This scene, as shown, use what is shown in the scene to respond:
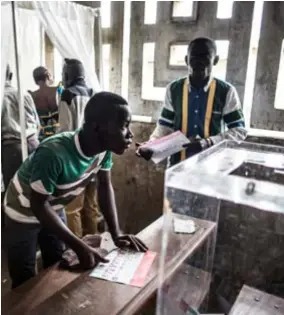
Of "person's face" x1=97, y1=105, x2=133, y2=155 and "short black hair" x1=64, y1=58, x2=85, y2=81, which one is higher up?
"short black hair" x1=64, y1=58, x2=85, y2=81

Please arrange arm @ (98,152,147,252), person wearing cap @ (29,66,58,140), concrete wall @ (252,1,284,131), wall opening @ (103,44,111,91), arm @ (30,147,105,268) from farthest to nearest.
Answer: wall opening @ (103,44,111,91) < person wearing cap @ (29,66,58,140) < concrete wall @ (252,1,284,131) < arm @ (98,152,147,252) < arm @ (30,147,105,268)

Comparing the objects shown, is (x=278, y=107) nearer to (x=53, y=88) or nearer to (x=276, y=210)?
(x=276, y=210)

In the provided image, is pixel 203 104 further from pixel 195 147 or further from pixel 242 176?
pixel 242 176

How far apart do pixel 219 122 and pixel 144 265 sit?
96 cm

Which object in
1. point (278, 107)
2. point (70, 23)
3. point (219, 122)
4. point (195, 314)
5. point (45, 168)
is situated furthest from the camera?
point (70, 23)

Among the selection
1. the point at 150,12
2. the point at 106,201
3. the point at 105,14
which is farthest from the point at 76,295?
the point at 105,14

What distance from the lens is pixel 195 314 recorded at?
1.24 m

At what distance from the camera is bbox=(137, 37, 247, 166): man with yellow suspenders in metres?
1.73

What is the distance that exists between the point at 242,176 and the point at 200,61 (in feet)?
2.21

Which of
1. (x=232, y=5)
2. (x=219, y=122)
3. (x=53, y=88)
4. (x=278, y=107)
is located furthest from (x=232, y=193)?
(x=53, y=88)

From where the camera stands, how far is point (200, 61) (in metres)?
1.72

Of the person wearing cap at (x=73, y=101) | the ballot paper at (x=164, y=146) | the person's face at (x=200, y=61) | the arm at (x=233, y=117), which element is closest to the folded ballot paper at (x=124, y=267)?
the ballot paper at (x=164, y=146)

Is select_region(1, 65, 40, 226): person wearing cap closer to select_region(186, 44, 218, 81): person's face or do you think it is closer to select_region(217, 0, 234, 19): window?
select_region(186, 44, 218, 81): person's face

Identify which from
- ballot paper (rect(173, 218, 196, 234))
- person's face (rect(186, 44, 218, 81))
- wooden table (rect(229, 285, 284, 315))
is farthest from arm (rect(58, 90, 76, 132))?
wooden table (rect(229, 285, 284, 315))
